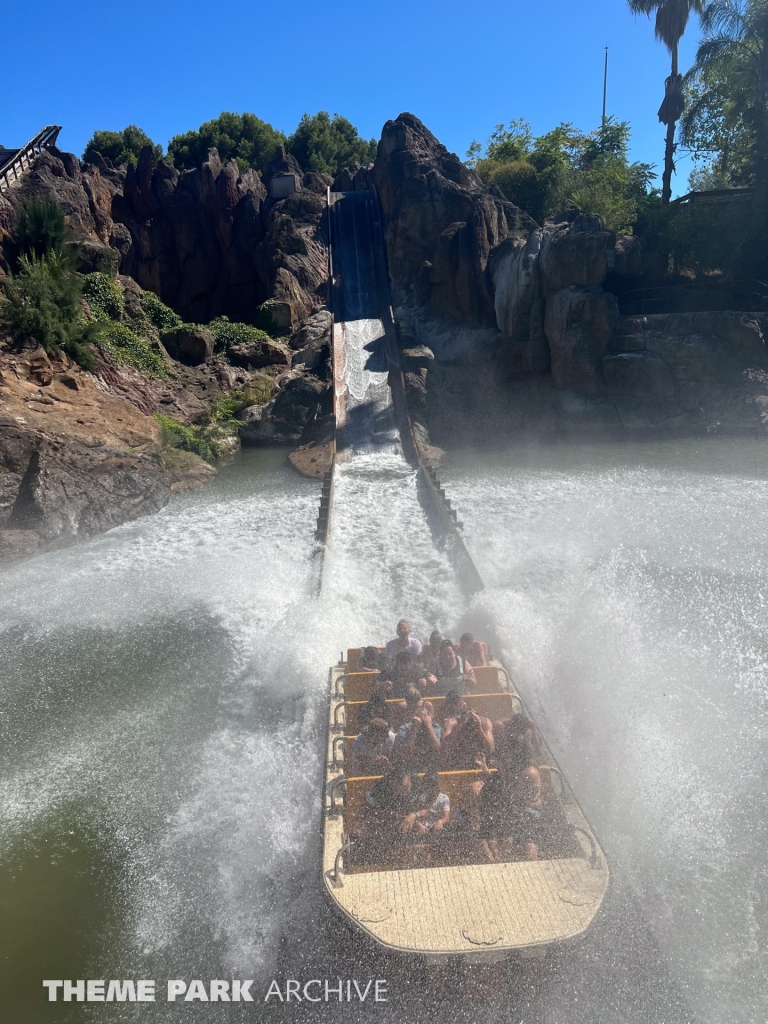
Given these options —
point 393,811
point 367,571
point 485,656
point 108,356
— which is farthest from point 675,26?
point 393,811

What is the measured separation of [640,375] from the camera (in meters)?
21.8

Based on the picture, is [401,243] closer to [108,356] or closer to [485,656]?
[108,356]

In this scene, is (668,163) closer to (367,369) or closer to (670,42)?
(670,42)

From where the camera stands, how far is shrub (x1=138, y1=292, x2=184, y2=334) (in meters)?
26.0

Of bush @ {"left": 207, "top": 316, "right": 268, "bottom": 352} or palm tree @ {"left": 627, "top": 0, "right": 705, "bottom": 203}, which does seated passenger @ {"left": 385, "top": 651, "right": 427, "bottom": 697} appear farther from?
palm tree @ {"left": 627, "top": 0, "right": 705, "bottom": 203}

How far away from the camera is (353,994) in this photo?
449 centimetres

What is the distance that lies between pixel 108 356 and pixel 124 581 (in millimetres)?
12057

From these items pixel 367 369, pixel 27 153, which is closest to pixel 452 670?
pixel 367 369

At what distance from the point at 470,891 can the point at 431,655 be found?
321 centimetres

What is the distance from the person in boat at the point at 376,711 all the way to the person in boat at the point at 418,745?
9.1 inches

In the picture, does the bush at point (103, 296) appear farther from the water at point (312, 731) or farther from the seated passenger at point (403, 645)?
the seated passenger at point (403, 645)

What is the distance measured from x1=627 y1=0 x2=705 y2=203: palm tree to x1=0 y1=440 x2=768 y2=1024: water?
22983 mm

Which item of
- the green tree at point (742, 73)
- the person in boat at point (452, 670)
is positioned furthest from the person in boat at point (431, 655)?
the green tree at point (742, 73)

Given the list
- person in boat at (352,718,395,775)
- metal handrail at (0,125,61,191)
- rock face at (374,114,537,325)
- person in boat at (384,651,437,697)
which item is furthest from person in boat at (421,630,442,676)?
metal handrail at (0,125,61,191)
